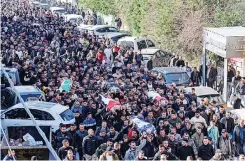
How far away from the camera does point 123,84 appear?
2241cm

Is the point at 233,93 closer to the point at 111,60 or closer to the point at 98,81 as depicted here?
the point at 98,81

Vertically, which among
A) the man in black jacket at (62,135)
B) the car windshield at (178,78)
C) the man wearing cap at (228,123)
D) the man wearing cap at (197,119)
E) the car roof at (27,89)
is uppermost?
the car roof at (27,89)

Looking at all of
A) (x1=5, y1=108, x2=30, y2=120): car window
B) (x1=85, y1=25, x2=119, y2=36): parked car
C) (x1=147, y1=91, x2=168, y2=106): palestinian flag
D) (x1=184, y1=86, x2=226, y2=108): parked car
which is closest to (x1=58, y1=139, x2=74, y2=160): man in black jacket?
(x1=5, y1=108, x2=30, y2=120): car window

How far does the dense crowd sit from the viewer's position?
15.4 metres

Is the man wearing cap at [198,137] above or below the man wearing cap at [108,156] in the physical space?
below

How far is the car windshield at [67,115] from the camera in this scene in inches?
719

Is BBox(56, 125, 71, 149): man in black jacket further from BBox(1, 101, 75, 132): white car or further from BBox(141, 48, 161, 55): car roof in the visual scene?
BBox(141, 48, 161, 55): car roof

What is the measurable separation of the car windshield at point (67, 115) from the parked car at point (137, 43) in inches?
607

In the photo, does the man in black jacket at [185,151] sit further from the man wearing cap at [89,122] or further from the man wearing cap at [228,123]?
the man wearing cap at [89,122]

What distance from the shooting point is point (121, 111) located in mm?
18219

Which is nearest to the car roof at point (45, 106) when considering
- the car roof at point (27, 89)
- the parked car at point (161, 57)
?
the car roof at point (27, 89)

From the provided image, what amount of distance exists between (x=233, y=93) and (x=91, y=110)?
6424 mm

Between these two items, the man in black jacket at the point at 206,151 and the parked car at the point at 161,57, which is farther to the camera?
the parked car at the point at 161,57

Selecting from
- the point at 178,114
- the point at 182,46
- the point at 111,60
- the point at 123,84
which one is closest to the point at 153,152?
the point at 178,114
